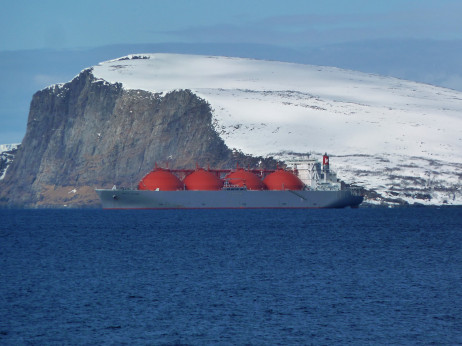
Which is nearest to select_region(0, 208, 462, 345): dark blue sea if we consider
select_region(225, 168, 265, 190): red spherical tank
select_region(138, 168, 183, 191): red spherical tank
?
select_region(138, 168, 183, 191): red spherical tank

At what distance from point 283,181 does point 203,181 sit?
1254 centimetres

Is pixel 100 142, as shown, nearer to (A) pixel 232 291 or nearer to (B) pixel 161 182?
(B) pixel 161 182

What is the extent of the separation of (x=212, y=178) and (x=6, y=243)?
62597mm

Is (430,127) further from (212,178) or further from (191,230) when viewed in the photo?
Result: (191,230)

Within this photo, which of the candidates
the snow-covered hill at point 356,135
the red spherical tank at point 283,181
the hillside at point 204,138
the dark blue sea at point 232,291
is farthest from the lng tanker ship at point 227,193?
the dark blue sea at point 232,291

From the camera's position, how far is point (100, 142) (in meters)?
174

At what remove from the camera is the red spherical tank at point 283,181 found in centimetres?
13112

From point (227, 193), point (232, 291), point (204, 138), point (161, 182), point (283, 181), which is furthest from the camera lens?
point (204, 138)

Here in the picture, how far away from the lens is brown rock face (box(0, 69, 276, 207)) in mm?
162625

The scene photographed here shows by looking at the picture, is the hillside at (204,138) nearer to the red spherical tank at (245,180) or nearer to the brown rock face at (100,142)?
the brown rock face at (100,142)

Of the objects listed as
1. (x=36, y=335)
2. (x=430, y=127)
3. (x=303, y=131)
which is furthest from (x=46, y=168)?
(x=36, y=335)

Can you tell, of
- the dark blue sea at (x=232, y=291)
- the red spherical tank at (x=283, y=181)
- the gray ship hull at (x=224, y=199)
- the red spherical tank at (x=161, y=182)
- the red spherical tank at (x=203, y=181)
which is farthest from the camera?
the red spherical tank at (x=283, y=181)

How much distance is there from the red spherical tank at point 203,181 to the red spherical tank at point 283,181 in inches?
325

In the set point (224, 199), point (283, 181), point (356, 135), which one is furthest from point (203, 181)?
point (356, 135)
